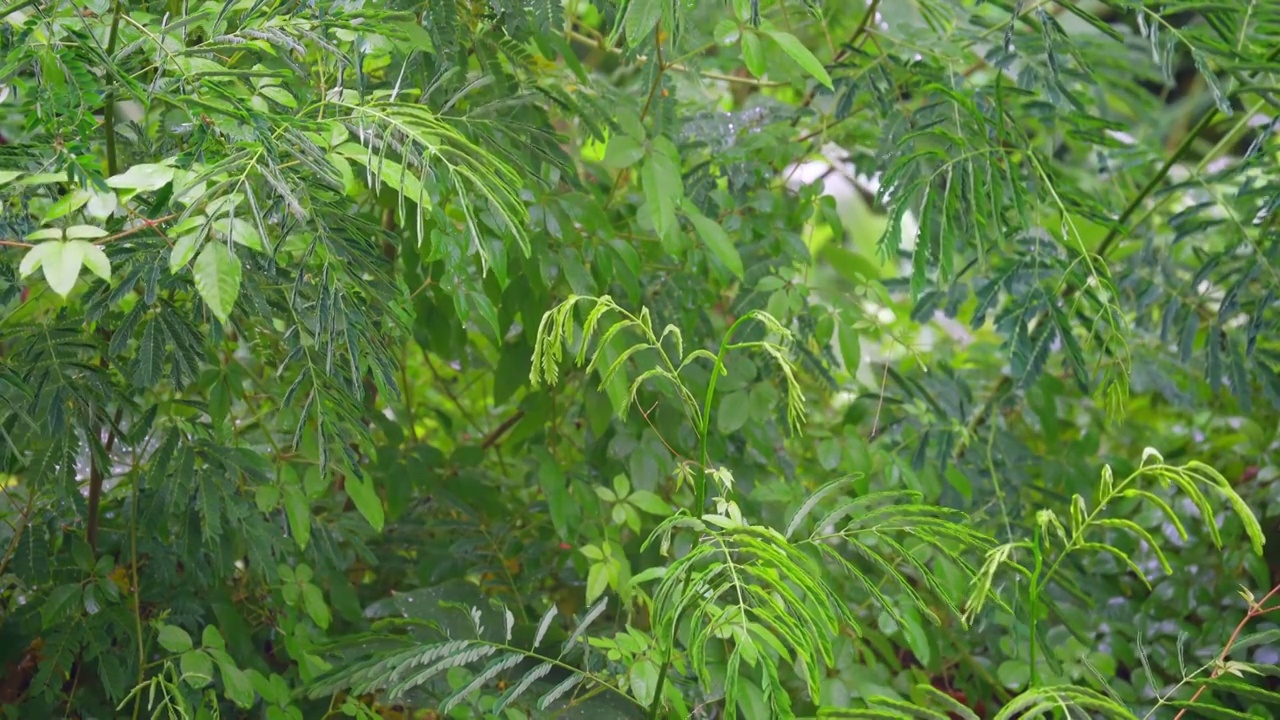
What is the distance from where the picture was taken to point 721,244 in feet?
3.77

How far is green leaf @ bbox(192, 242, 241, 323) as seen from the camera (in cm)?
68

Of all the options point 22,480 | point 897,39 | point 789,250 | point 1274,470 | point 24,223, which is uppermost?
point 897,39

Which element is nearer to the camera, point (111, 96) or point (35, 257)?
point (35, 257)

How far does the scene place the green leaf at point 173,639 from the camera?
3.33 feet

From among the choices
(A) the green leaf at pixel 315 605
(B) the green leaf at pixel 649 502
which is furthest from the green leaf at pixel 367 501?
(B) the green leaf at pixel 649 502

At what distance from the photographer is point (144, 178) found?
2.47ft

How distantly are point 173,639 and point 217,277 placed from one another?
0.47 meters

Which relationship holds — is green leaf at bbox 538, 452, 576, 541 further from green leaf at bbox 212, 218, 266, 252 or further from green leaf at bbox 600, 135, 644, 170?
green leaf at bbox 212, 218, 266, 252

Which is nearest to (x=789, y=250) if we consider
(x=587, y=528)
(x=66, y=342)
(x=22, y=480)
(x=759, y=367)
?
(x=759, y=367)

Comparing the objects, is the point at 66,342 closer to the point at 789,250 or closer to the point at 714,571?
the point at 714,571

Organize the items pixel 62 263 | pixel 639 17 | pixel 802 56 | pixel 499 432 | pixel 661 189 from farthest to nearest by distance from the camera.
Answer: pixel 499 432 → pixel 661 189 → pixel 802 56 → pixel 639 17 → pixel 62 263

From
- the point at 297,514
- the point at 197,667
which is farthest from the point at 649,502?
the point at 197,667

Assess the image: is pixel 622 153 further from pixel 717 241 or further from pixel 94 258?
pixel 94 258

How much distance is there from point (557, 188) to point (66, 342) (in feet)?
1.76
